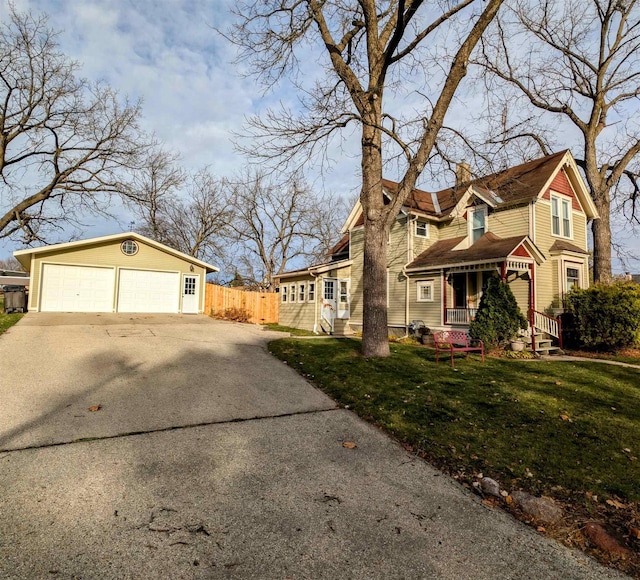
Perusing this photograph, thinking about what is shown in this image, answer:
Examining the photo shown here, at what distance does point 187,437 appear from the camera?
13.5 feet

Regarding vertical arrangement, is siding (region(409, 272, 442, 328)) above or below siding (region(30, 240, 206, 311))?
below

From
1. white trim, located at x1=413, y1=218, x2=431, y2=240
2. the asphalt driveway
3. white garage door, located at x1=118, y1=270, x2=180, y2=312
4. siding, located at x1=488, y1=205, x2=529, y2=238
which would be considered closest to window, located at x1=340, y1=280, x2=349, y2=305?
white trim, located at x1=413, y1=218, x2=431, y2=240

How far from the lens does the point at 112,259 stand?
62.7 ft

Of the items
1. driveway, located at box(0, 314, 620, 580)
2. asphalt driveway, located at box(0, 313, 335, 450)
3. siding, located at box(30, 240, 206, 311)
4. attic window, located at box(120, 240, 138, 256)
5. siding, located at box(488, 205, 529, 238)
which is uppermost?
siding, located at box(488, 205, 529, 238)

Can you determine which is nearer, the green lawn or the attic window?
the green lawn

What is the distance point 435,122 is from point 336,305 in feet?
35.8

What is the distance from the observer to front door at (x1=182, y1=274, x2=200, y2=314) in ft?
69.3

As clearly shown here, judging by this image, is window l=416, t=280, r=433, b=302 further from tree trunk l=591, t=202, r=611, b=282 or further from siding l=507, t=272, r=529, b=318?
tree trunk l=591, t=202, r=611, b=282

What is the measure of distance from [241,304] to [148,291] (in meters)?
5.34

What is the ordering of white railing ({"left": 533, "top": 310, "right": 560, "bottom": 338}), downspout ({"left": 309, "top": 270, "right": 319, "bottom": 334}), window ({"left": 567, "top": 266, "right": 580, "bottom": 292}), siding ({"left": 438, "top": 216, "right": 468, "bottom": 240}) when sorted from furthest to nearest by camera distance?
1. downspout ({"left": 309, "top": 270, "right": 319, "bottom": 334})
2. siding ({"left": 438, "top": 216, "right": 468, "bottom": 240})
3. window ({"left": 567, "top": 266, "right": 580, "bottom": 292})
4. white railing ({"left": 533, "top": 310, "right": 560, "bottom": 338})

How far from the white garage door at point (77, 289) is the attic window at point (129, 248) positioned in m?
1.20

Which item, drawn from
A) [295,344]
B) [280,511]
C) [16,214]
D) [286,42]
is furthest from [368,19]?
[16,214]

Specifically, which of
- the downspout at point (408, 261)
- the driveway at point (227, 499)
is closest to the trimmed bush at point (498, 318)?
the downspout at point (408, 261)

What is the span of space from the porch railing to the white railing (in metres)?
2.09
